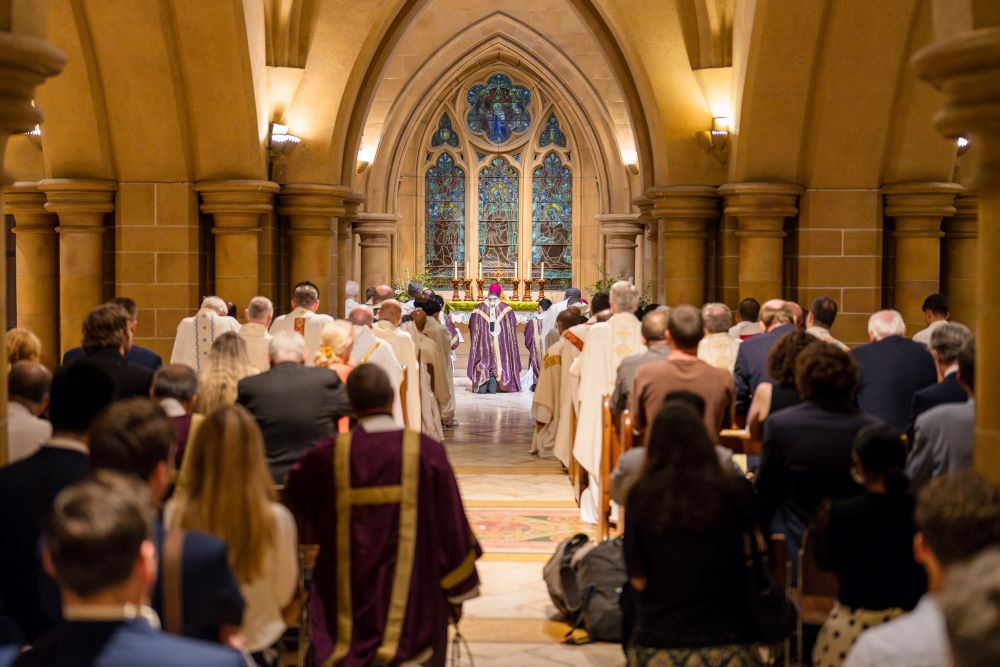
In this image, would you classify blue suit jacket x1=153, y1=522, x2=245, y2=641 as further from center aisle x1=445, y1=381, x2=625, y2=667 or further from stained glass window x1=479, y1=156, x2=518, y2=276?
stained glass window x1=479, y1=156, x2=518, y2=276

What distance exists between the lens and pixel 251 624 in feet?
Result: 12.5

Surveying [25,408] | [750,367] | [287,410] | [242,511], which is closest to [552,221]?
[750,367]

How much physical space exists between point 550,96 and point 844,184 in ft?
41.7

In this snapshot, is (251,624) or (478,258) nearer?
(251,624)

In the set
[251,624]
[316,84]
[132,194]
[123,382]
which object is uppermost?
[316,84]

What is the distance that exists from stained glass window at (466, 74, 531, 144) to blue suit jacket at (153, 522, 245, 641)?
21.4 metres

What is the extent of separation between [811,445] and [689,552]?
0.97 meters

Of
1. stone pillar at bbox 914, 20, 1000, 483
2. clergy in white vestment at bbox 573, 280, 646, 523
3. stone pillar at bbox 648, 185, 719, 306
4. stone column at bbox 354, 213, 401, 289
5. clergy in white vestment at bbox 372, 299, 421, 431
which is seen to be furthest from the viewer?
stone column at bbox 354, 213, 401, 289

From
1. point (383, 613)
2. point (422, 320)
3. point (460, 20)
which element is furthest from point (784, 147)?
point (460, 20)

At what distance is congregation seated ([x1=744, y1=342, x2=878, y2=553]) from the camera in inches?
185

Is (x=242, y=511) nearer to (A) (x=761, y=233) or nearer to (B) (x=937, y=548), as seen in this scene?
(B) (x=937, y=548)

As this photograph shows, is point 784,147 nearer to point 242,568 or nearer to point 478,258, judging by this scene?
point 242,568

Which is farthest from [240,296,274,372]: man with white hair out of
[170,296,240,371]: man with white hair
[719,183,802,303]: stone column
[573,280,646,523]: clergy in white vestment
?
[719,183,802,303]: stone column

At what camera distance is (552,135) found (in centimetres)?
2420
